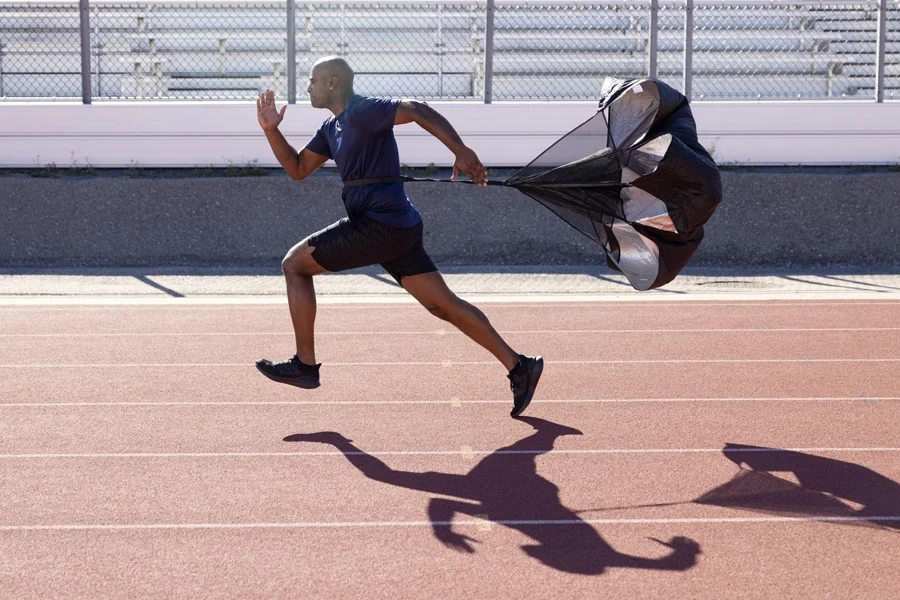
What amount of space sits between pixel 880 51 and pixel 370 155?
927 cm

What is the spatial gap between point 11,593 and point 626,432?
10.5 ft

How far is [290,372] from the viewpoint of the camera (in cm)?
620

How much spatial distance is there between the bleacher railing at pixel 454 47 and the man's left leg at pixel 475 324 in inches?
288

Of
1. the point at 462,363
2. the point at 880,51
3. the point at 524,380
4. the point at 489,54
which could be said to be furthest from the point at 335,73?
the point at 880,51

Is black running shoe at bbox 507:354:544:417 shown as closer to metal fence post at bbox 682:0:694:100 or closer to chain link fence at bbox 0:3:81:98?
metal fence post at bbox 682:0:694:100

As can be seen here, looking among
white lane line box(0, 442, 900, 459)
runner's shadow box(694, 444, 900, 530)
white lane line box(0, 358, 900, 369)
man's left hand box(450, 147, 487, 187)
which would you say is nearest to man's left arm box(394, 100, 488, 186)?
man's left hand box(450, 147, 487, 187)

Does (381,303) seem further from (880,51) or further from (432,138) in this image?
(880,51)

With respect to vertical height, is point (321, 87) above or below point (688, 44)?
below

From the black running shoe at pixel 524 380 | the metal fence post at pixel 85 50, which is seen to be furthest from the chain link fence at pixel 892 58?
the black running shoe at pixel 524 380

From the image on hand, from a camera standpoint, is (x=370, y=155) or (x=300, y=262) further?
(x=300, y=262)

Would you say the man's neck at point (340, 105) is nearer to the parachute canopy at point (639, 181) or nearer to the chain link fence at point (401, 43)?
the parachute canopy at point (639, 181)

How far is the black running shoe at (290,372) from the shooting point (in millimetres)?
6180

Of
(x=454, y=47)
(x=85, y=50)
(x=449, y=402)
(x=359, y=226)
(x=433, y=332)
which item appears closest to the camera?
(x=359, y=226)

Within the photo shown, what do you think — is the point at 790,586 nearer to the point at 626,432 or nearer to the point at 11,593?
the point at 626,432
